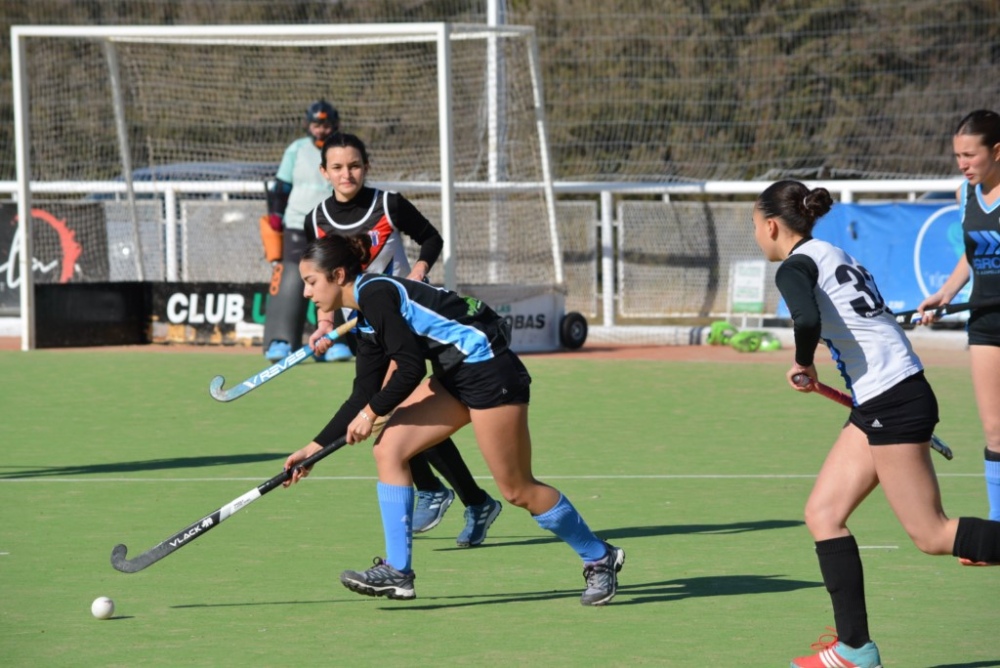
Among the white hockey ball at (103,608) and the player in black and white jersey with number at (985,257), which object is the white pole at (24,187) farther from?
the player in black and white jersey with number at (985,257)

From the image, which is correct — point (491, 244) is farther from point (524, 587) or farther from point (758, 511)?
point (524, 587)

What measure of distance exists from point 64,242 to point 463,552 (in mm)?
12539

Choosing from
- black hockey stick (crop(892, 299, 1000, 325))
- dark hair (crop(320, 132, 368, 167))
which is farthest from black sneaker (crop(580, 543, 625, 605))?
dark hair (crop(320, 132, 368, 167))

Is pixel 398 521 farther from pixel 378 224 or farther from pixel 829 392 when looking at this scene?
pixel 378 224

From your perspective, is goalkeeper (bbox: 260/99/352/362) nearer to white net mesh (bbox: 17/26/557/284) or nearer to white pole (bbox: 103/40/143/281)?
white net mesh (bbox: 17/26/557/284)

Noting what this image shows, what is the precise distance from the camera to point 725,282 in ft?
58.9

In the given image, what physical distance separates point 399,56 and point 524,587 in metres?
13.4

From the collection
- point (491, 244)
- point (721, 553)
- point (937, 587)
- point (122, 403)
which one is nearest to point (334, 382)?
point (122, 403)

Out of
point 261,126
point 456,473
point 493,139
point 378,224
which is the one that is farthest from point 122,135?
point 456,473

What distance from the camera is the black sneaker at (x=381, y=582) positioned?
5.18 metres

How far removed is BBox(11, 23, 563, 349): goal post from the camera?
1616cm

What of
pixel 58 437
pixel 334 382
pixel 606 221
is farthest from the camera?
pixel 606 221

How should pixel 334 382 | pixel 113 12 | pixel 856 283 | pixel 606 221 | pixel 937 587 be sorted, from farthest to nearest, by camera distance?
pixel 113 12 < pixel 606 221 < pixel 334 382 < pixel 937 587 < pixel 856 283

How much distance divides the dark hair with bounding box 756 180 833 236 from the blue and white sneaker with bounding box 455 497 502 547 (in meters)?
2.23
